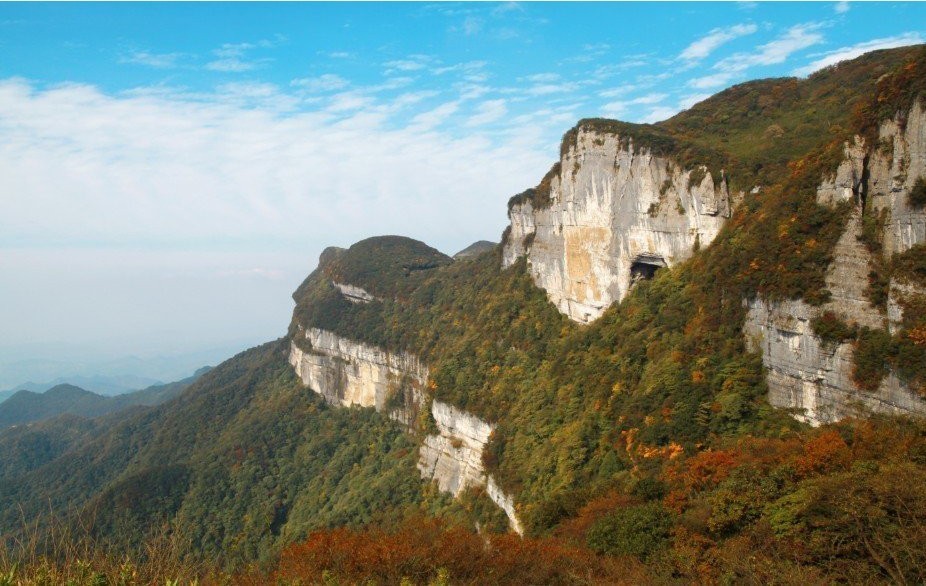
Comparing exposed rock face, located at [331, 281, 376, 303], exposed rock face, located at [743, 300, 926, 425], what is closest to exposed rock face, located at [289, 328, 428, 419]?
exposed rock face, located at [331, 281, 376, 303]

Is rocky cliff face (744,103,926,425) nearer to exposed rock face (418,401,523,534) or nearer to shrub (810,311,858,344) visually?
shrub (810,311,858,344)

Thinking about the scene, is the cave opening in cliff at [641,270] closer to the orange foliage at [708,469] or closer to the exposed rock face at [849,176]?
the exposed rock face at [849,176]

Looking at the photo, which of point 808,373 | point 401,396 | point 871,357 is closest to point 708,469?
point 808,373

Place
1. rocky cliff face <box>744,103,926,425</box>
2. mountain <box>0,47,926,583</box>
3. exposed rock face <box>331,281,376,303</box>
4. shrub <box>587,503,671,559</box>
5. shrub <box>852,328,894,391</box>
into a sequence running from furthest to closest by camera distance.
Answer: exposed rock face <box>331,281,376,303</box> < rocky cliff face <box>744,103,926,425</box> < shrub <box>852,328,894,391</box> < shrub <box>587,503,671,559</box> < mountain <box>0,47,926,583</box>

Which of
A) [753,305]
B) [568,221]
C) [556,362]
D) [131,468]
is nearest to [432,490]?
[556,362]

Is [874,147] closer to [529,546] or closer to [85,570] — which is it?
[529,546]

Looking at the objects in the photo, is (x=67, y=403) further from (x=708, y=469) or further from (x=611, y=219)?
(x=708, y=469)

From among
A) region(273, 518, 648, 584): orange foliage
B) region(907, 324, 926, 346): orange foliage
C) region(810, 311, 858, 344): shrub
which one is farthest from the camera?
region(810, 311, 858, 344): shrub
